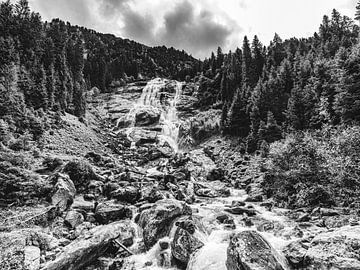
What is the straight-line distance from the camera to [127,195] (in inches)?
1024

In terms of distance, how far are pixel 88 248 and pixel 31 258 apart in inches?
124

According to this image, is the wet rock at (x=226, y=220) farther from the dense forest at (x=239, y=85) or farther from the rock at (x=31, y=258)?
the dense forest at (x=239, y=85)

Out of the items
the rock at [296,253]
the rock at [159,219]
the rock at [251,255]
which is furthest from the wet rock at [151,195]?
the rock at [296,253]

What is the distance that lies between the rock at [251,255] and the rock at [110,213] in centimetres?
1245

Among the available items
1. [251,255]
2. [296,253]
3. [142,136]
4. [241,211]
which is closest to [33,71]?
[142,136]

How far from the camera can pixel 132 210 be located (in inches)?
906

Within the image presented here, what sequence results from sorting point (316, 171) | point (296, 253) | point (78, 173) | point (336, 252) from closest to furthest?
point (336, 252) → point (296, 253) → point (316, 171) → point (78, 173)

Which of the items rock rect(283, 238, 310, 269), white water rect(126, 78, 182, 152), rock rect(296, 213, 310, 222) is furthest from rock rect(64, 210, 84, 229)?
white water rect(126, 78, 182, 152)

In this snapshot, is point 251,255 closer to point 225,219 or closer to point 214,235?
point 214,235

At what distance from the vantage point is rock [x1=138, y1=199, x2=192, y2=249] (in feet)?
57.8

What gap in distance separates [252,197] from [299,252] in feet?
57.1

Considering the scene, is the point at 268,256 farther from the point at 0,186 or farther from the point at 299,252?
the point at 0,186

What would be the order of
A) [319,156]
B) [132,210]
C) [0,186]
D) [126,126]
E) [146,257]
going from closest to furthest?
1. [146,257]
2. [0,186]
3. [132,210]
4. [319,156]
5. [126,126]

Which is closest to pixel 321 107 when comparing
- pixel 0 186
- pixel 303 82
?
pixel 303 82
